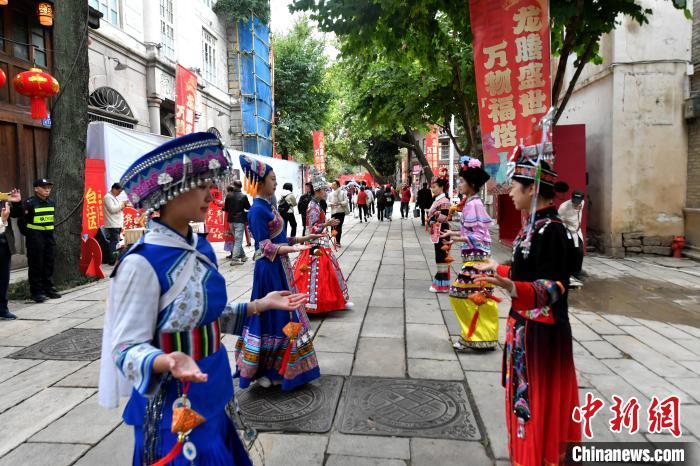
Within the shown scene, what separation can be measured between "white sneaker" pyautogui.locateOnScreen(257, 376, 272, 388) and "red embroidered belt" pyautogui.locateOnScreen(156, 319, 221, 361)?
1985 mm

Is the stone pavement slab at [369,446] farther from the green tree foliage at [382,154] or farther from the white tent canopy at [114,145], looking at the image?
the green tree foliage at [382,154]

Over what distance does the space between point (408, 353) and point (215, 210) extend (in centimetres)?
787

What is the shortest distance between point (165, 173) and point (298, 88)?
83.5 ft

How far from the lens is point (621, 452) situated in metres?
2.72

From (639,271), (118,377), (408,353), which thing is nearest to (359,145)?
(639,271)

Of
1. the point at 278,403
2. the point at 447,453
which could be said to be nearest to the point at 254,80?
the point at 278,403

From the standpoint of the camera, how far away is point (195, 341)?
1.61 meters

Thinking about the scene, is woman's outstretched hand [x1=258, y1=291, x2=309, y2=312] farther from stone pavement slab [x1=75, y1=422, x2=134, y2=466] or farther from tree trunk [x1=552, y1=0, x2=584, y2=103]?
tree trunk [x1=552, y1=0, x2=584, y2=103]

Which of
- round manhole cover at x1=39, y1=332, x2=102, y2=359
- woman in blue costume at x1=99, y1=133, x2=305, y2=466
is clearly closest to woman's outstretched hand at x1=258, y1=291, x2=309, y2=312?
woman in blue costume at x1=99, y1=133, x2=305, y2=466

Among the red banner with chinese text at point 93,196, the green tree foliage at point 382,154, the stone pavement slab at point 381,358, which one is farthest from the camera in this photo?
the green tree foliage at point 382,154

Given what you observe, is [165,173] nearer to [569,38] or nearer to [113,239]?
[569,38]

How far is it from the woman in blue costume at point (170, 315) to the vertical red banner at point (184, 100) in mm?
11938

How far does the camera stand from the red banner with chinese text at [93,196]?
27.5 feet

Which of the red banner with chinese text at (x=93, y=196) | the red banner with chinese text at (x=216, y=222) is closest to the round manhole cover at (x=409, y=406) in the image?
the red banner with chinese text at (x=93, y=196)
